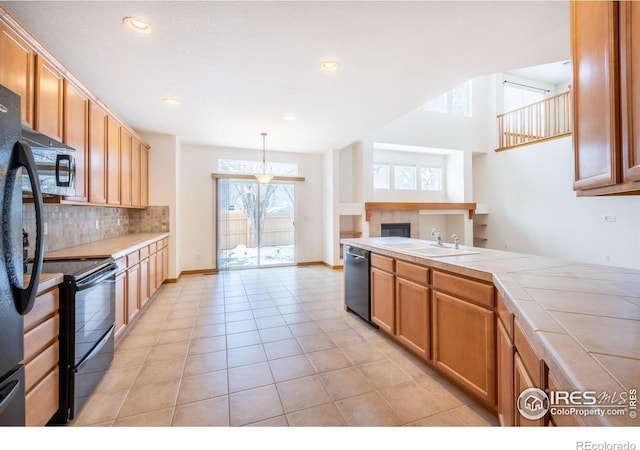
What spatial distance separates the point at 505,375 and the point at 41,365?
2.40 m

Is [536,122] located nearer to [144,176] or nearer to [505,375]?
[505,375]

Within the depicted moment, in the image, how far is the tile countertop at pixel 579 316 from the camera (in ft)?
2.09

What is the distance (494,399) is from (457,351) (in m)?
0.31

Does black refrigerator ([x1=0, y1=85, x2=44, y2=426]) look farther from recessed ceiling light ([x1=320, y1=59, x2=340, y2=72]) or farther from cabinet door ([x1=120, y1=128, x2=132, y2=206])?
cabinet door ([x1=120, y1=128, x2=132, y2=206])

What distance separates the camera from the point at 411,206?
662 cm

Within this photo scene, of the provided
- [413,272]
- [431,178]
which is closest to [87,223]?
[413,272]

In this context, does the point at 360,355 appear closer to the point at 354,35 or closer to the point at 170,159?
the point at 354,35

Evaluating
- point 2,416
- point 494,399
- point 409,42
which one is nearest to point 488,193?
point 409,42

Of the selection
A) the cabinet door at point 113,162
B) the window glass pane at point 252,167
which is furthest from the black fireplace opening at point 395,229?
the cabinet door at point 113,162

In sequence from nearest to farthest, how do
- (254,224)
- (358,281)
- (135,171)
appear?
(358,281)
(135,171)
(254,224)

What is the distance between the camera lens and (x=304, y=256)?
21.4 ft

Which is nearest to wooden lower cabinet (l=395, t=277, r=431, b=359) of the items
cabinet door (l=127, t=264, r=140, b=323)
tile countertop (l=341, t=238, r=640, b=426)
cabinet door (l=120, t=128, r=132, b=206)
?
tile countertop (l=341, t=238, r=640, b=426)

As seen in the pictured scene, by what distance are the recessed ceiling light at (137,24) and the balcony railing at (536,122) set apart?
24.6 ft
